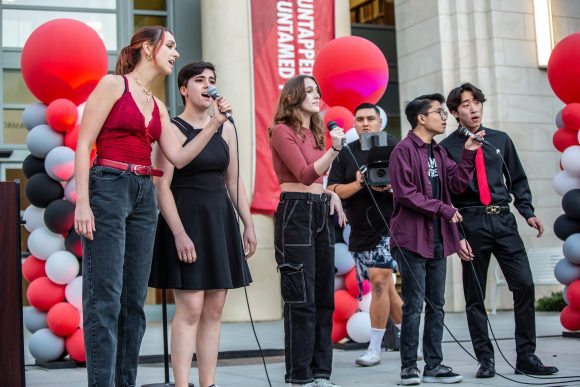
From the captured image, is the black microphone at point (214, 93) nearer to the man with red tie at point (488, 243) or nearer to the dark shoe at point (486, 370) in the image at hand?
the man with red tie at point (488, 243)

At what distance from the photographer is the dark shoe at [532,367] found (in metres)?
6.32

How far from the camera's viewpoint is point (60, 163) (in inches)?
307

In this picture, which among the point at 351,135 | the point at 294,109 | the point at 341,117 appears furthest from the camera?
the point at 341,117

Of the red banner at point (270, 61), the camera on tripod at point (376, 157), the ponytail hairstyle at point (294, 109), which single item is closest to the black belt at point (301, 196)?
the ponytail hairstyle at point (294, 109)

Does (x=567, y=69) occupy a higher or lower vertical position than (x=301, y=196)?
higher

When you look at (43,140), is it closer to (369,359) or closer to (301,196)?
(301,196)

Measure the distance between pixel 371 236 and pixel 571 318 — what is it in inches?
107

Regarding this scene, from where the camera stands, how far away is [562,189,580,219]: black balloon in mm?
8859

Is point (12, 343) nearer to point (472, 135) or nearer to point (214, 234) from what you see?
point (214, 234)

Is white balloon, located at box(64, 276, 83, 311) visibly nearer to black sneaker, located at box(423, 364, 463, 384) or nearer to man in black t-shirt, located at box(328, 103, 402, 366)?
man in black t-shirt, located at box(328, 103, 402, 366)

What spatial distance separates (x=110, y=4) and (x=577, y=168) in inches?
364

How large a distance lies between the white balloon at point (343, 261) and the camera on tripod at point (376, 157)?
67.5 inches

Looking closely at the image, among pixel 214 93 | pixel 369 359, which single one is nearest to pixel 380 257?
pixel 369 359

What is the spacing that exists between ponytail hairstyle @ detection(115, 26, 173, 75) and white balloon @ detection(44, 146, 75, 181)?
326 cm
